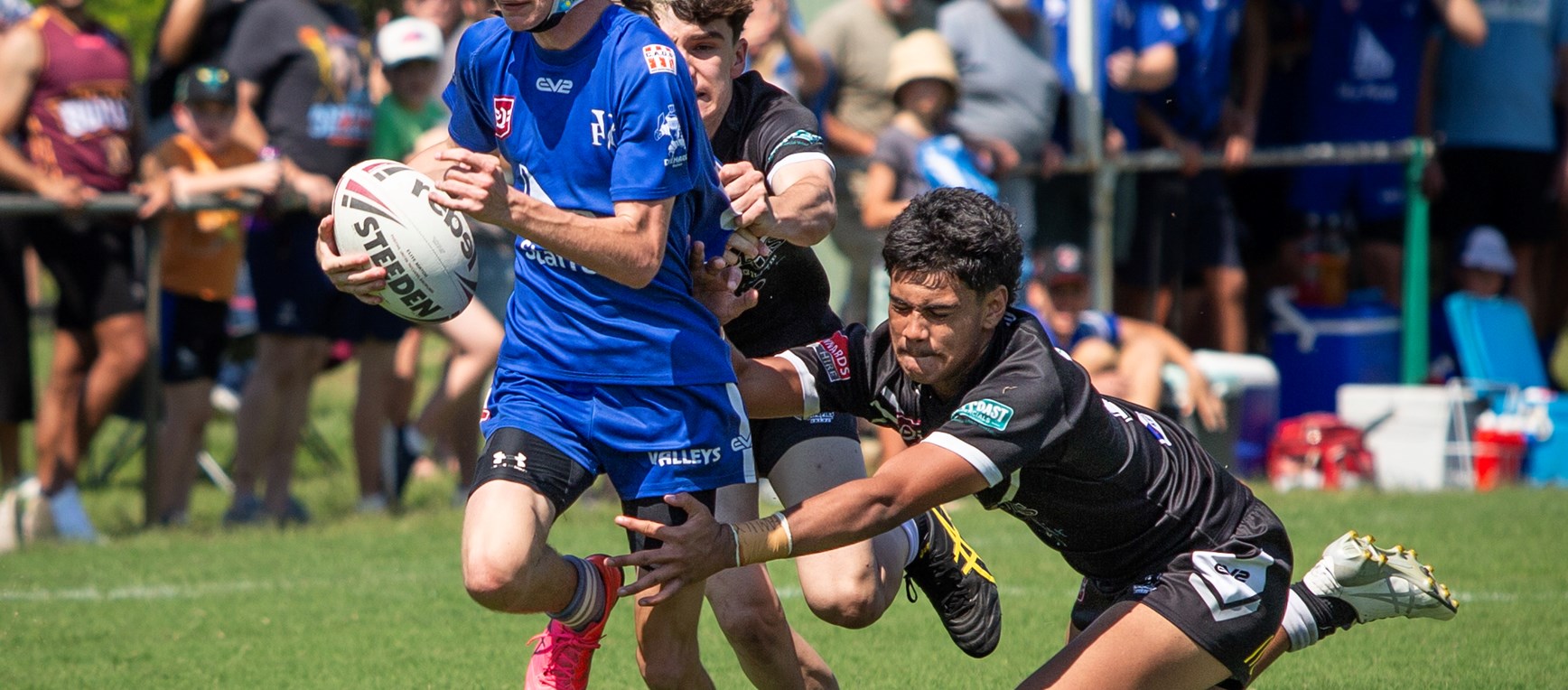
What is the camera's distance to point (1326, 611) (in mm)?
4633

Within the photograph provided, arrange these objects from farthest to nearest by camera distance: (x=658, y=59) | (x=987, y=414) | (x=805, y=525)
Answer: (x=658, y=59) < (x=987, y=414) < (x=805, y=525)

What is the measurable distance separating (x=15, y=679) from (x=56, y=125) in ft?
11.8

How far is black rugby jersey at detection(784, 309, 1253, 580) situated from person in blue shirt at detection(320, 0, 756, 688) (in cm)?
36

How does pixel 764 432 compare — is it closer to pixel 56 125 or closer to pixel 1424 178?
pixel 56 125

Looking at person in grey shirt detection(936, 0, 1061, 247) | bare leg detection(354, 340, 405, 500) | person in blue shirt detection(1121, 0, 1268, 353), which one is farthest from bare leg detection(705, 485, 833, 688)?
person in blue shirt detection(1121, 0, 1268, 353)

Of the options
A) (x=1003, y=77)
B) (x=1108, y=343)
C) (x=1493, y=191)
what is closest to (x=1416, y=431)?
(x=1108, y=343)

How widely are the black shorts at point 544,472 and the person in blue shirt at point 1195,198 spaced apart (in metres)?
6.46

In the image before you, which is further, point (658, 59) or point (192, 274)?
point (192, 274)

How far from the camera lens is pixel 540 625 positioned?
6297mm

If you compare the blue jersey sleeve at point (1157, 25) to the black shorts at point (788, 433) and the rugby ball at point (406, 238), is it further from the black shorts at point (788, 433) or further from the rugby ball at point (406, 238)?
the rugby ball at point (406, 238)

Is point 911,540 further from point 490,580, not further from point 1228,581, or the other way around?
point 490,580

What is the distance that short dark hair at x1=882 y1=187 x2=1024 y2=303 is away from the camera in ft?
13.2

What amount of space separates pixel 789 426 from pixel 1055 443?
116 cm

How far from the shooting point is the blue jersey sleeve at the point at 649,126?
13.2 ft
